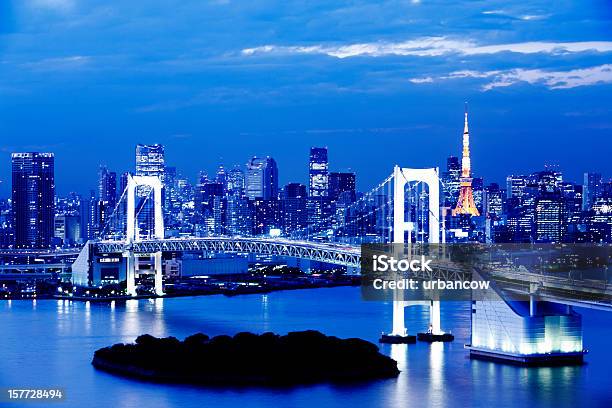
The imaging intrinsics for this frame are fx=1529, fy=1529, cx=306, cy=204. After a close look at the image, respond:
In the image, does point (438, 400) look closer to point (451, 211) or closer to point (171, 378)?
point (171, 378)

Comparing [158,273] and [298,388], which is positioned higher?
[158,273]

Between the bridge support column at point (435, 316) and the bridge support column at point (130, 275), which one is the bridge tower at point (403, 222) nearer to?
the bridge support column at point (435, 316)

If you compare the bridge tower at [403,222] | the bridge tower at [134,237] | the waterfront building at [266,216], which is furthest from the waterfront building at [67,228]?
the bridge tower at [403,222]

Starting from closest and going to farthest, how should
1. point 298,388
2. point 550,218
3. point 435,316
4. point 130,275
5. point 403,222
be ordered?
point 298,388
point 403,222
point 435,316
point 130,275
point 550,218

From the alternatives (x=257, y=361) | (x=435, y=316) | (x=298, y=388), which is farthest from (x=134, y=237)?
(x=298, y=388)

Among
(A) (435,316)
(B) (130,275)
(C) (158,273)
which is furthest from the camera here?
(C) (158,273)

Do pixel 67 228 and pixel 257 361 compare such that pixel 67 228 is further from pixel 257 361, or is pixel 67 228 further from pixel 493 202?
pixel 257 361
